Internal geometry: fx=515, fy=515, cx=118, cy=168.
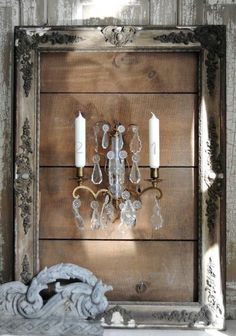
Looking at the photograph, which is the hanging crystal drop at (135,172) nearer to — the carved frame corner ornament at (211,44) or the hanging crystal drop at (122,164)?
the hanging crystal drop at (122,164)

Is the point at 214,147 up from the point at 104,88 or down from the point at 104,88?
down

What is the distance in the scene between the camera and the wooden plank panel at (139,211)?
3.55 feet

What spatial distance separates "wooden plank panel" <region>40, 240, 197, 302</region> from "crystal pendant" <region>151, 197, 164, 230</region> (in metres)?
0.04

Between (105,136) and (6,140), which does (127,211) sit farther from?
(6,140)

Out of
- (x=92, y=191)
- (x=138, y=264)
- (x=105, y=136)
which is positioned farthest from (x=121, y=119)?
(x=138, y=264)

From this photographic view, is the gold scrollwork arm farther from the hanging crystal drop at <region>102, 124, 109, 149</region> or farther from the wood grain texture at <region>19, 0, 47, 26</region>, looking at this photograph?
the wood grain texture at <region>19, 0, 47, 26</region>

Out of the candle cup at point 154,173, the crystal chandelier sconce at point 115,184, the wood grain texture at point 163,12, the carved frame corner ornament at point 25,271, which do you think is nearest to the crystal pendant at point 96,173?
the crystal chandelier sconce at point 115,184

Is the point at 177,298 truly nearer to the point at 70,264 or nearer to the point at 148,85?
the point at 70,264

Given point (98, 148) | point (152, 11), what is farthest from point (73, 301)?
point (152, 11)

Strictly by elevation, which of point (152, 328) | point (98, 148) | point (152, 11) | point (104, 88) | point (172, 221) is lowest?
point (152, 328)

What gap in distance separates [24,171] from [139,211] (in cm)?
26

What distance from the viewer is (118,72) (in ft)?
3.58

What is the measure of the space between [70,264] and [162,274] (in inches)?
7.7

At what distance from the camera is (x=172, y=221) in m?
1.08
